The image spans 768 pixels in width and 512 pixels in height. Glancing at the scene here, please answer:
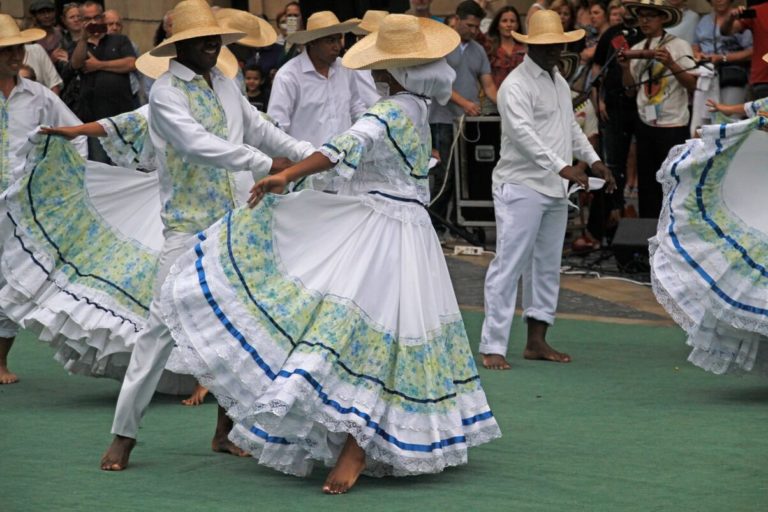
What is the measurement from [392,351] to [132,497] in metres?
1.15

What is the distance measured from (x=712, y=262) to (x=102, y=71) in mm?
8245

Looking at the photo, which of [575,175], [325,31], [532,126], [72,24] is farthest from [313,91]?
[72,24]

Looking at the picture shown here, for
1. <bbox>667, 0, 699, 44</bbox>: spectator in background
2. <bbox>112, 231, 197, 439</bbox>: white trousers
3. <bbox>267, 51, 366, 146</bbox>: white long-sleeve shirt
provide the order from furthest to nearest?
<bbox>667, 0, 699, 44</bbox>: spectator in background < <bbox>267, 51, 366, 146</bbox>: white long-sleeve shirt < <bbox>112, 231, 197, 439</bbox>: white trousers

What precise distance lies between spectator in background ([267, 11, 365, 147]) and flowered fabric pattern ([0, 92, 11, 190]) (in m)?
1.82

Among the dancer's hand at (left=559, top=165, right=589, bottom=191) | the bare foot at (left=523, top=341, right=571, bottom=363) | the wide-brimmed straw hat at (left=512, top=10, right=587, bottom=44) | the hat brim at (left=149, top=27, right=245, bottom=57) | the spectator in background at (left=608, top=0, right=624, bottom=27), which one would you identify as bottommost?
the bare foot at (left=523, top=341, right=571, bottom=363)

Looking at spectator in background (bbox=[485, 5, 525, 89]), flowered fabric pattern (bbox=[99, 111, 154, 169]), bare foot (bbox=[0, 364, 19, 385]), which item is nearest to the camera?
flowered fabric pattern (bbox=[99, 111, 154, 169])

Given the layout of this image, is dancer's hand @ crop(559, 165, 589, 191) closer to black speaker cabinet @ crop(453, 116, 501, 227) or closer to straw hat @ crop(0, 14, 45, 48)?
straw hat @ crop(0, 14, 45, 48)

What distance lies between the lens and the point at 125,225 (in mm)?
8898

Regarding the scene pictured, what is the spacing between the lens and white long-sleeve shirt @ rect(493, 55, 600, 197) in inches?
390

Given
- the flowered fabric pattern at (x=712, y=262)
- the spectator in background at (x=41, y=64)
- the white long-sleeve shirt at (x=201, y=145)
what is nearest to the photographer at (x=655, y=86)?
the flowered fabric pattern at (x=712, y=262)

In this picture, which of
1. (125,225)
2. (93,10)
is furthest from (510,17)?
(125,225)

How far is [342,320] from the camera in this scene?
21.6ft

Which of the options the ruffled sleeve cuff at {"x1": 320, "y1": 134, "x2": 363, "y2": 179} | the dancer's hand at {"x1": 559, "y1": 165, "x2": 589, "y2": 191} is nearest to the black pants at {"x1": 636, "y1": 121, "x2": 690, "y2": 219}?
the dancer's hand at {"x1": 559, "y1": 165, "x2": 589, "y2": 191}

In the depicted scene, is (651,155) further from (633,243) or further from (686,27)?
(686,27)
